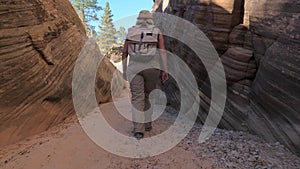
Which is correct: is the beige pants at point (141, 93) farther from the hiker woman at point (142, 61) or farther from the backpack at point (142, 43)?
the backpack at point (142, 43)

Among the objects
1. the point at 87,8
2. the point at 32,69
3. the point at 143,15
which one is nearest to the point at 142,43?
the point at 143,15

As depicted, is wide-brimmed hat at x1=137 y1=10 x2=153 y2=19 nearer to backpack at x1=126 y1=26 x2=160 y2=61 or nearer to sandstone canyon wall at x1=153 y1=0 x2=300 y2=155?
backpack at x1=126 y1=26 x2=160 y2=61

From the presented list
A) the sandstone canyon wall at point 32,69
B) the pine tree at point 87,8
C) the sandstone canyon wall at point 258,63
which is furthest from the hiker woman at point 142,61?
the pine tree at point 87,8

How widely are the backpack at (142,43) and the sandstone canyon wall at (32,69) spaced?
136cm

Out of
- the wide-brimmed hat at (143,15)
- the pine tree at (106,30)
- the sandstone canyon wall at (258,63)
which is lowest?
the pine tree at (106,30)

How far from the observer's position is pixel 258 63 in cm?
451

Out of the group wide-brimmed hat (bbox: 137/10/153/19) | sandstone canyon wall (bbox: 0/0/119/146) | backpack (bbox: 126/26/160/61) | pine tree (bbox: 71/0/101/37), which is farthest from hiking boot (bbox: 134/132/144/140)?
pine tree (bbox: 71/0/101/37)

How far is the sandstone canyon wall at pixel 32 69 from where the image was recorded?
3447 millimetres

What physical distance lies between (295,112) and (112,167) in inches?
94.0

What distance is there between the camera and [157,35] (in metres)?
4.32

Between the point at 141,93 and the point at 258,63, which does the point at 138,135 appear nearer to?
the point at 141,93

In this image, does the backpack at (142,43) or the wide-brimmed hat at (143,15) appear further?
the wide-brimmed hat at (143,15)

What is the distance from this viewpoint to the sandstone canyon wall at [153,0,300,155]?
11.3 ft

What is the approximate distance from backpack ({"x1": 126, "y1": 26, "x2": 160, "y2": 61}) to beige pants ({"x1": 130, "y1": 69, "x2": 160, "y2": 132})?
26 cm
